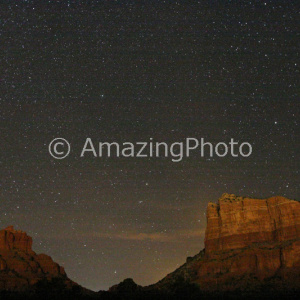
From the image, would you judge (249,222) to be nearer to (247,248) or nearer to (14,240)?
(247,248)

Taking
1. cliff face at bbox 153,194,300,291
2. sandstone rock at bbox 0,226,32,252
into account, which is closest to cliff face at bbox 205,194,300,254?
cliff face at bbox 153,194,300,291

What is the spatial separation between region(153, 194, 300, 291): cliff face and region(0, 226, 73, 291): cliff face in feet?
142

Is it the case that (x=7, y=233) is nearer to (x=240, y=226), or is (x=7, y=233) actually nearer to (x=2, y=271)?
(x=2, y=271)

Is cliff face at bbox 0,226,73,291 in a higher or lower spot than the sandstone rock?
lower

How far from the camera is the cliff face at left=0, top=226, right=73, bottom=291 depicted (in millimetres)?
156625

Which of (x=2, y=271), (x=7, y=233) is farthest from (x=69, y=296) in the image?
(x=7, y=233)

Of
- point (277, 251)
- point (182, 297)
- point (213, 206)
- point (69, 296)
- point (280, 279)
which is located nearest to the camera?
point (182, 297)

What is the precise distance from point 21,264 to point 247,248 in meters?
81.4

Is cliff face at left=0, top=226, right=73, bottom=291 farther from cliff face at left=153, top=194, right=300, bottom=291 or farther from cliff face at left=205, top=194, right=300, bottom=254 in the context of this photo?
cliff face at left=205, top=194, right=300, bottom=254

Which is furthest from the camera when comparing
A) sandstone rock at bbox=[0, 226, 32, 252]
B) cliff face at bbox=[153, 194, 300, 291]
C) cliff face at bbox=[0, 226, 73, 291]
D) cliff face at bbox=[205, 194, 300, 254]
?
sandstone rock at bbox=[0, 226, 32, 252]

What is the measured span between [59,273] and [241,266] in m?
74.2

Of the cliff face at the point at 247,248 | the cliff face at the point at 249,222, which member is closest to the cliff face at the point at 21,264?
the cliff face at the point at 247,248

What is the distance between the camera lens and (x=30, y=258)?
184 meters

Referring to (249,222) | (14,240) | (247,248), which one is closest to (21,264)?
(14,240)
